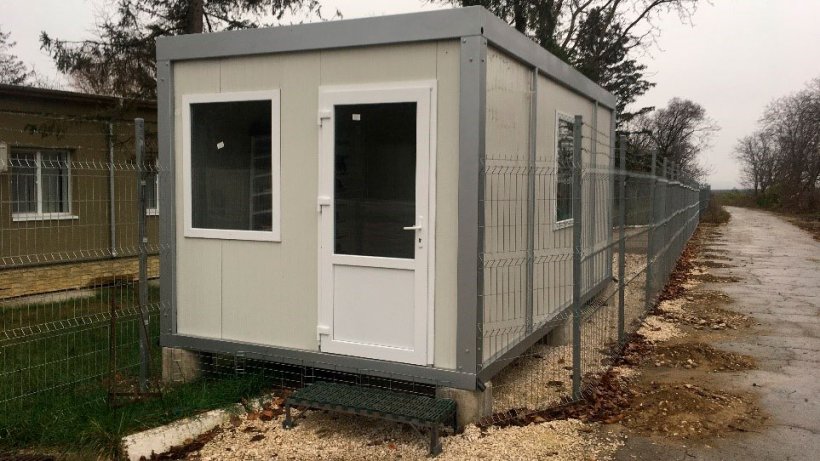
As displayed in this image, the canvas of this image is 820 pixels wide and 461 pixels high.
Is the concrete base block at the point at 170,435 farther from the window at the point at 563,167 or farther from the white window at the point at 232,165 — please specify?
the window at the point at 563,167

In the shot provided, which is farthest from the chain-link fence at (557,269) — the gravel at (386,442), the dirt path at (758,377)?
the dirt path at (758,377)

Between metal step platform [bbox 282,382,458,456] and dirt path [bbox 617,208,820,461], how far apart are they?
1152mm

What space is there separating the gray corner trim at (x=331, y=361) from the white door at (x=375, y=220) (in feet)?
0.20

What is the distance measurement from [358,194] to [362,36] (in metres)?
1.11

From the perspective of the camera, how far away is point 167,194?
5.89 m

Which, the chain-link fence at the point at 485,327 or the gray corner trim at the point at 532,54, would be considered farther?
the chain-link fence at the point at 485,327

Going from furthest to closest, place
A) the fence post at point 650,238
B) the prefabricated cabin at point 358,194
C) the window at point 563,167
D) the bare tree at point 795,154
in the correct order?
1. the bare tree at point 795,154
2. the fence post at point 650,238
3. the window at point 563,167
4. the prefabricated cabin at point 358,194

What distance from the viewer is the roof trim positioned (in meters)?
4.71

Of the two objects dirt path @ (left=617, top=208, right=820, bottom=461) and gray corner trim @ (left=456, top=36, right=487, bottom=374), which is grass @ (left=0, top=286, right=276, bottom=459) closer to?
gray corner trim @ (left=456, top=36, right=487, bottom=374)

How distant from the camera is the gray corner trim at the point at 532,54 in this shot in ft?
16.0

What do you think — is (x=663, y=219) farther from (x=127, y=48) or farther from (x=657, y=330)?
(x=127, y=48)

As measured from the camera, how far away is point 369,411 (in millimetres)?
4602

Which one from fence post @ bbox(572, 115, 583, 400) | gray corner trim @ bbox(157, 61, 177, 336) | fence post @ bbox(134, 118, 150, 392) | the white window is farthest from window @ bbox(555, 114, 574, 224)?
fence post @ bbox(134, 118, 150, 392)

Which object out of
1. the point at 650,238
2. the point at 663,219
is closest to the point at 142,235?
the point at 650,238
